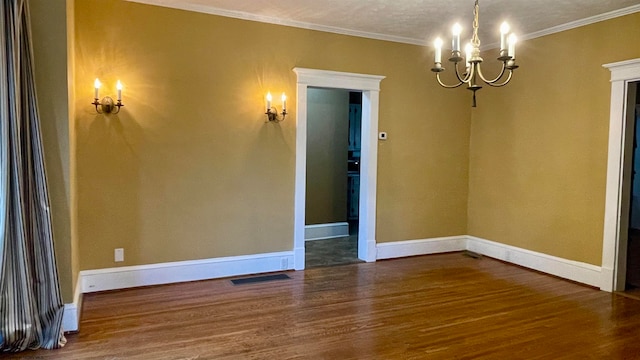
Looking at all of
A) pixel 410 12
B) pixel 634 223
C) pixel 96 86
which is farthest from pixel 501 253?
pixel 96 86

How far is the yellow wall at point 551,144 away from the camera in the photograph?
14.9 ft

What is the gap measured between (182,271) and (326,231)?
2.90m

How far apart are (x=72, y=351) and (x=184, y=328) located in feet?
2.45

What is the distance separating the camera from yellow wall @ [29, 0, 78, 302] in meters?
3.03

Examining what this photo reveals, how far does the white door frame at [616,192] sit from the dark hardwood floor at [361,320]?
0.26 meters

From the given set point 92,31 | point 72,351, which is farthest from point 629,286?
point 92,31

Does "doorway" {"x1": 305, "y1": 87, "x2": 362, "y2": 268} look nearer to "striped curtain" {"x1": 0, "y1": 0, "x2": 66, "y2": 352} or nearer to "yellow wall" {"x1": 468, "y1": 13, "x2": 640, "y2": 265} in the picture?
"yellow wall" {"x1": 468, "y1": 13, "x2": 640, "y2": 265}

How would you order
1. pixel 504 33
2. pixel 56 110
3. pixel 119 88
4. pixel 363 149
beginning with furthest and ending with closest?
pixel 363 149 → pixel 119 88 → pixel 56 110 → pixel 504 33

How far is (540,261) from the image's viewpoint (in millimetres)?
5160

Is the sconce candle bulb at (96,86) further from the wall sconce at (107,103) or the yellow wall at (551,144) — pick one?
the yellow wall at (551,144)

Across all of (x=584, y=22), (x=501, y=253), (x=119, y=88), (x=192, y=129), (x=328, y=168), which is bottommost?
(x=501, y=253)

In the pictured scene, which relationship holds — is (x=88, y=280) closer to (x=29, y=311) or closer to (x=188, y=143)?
(x=29, y=311)

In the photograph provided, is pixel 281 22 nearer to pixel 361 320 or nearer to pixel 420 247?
pixel 361 320

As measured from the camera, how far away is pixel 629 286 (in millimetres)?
4598
